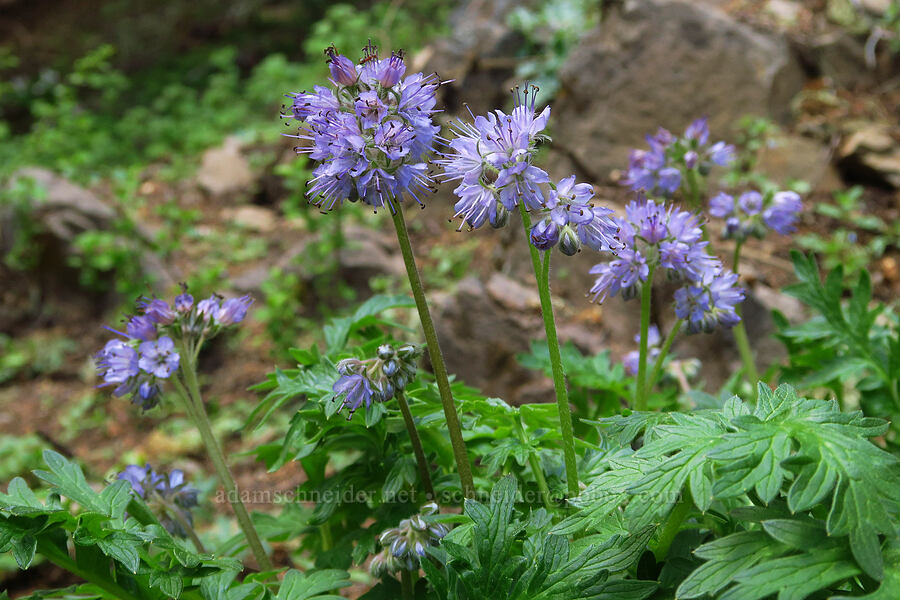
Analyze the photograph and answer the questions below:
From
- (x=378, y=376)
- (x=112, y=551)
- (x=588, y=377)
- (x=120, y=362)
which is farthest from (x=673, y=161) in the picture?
(x=112, y=551)

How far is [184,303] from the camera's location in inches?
79.5

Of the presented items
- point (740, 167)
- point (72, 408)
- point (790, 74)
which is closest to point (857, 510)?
point (740, 167)

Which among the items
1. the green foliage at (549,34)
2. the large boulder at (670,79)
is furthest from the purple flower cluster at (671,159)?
the green foliage at (549,34)

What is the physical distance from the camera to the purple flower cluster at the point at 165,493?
7.15 ft

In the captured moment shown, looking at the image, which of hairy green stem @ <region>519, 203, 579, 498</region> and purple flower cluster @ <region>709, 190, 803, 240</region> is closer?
hairy green stem @ <region>519, 203, 579, 498</region>

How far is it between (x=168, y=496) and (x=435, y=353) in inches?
42.1

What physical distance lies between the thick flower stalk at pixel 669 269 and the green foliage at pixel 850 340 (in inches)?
19.1

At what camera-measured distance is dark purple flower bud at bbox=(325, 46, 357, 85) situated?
1.55 metres

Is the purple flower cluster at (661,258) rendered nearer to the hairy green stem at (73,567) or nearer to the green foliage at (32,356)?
the hairy green stem at (73,567)

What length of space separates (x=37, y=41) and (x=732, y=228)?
1160 centimetres

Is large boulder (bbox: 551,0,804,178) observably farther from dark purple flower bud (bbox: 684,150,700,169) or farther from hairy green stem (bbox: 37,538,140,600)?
hairy green stem (bbox: 37,538,140,600)

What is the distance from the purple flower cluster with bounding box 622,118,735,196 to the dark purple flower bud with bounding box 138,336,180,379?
1593 mm

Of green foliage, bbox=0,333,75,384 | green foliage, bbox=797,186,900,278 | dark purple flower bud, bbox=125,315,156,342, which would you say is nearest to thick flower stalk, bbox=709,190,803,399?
green foliage, bbox=797,186,900,278

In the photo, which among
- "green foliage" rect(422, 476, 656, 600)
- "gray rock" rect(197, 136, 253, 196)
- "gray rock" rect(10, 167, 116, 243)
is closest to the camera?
"green foliage" rect(422, 476, 656, 600)
